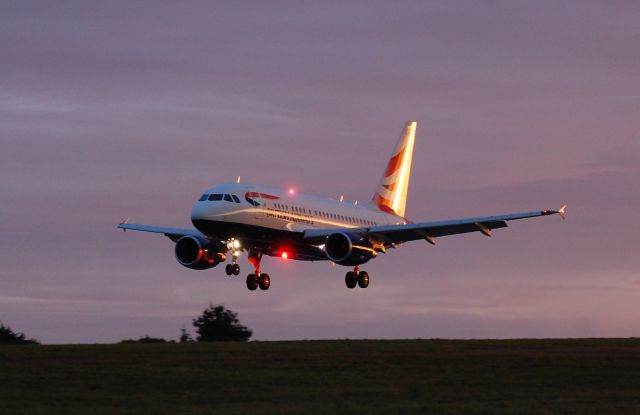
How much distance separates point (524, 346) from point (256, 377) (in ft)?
46.5

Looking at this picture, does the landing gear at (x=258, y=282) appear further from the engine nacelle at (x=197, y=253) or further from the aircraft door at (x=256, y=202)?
the aircraft door at (x=256, y=202)

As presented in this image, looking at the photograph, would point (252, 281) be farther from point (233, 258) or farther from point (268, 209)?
point (268, 209)

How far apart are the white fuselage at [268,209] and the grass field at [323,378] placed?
8.90 meters

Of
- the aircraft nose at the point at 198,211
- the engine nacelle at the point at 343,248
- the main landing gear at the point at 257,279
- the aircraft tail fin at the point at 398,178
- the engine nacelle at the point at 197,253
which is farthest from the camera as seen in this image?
the aircraft tail fin at the point at 398,178

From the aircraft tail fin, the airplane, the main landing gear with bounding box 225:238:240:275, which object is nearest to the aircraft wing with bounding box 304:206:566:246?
the airplane

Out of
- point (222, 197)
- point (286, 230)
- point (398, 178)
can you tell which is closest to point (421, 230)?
point (286, 230)

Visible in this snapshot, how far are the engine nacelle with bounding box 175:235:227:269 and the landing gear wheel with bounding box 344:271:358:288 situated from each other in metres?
6.50

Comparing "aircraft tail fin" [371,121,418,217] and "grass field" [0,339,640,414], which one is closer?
"grass field" [0,339,640,414]

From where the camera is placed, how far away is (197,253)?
197ft

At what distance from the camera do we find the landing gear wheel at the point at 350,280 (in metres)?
62.0

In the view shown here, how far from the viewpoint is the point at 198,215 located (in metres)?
52.7

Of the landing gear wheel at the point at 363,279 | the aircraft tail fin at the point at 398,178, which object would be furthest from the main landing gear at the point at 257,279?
the aircraft tail fin at the point at 398,178

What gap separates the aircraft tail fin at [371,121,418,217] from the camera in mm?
70750

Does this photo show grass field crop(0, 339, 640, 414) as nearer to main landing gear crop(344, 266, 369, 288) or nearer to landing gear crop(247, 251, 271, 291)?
landing gear crop(247, 251, 271, 291)
